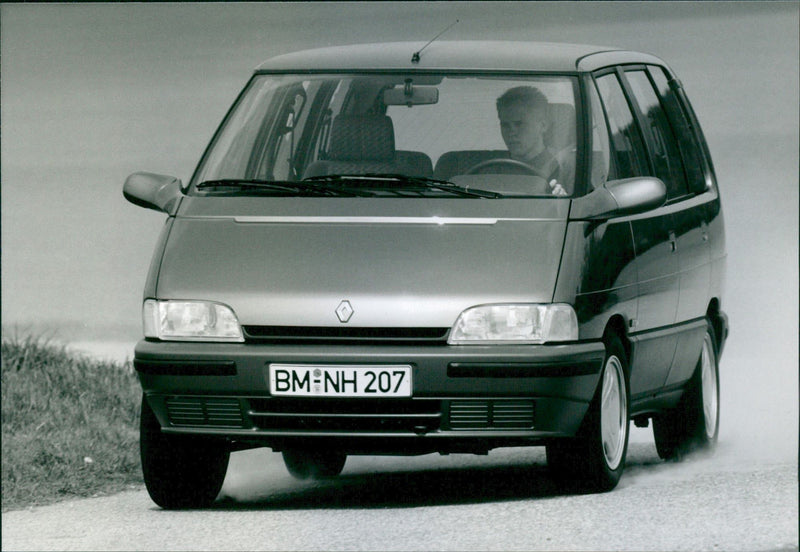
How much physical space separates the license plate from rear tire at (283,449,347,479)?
203 centimetres

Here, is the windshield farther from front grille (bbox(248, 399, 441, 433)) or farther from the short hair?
front grille (bbox(248, 399, 441, 433))

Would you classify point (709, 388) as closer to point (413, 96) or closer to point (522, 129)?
point (522, 129)

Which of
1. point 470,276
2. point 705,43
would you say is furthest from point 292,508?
point 705,43

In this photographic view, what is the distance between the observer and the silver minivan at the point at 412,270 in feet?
24.6

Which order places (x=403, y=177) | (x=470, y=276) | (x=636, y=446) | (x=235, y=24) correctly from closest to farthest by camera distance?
(x=470, y=276) < (x=403, y=177) < (x=636, y=446) < (x=235, y=24)

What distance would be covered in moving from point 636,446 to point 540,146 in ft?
9.66

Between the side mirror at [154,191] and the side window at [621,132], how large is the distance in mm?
1920

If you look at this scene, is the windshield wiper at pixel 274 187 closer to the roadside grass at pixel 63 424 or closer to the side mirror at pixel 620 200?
the side mirror at pixel 620 200

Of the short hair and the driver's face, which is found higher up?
the short hair

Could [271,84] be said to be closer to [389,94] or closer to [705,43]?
[389,94]

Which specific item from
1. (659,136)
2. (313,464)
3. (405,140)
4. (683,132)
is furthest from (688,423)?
(405,140)

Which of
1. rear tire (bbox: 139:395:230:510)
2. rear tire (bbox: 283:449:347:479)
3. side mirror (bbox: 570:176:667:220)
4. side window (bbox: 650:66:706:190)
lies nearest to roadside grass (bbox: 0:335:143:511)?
rear tire (bbox: 283:449:347:479)

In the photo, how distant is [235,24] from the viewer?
14977mm

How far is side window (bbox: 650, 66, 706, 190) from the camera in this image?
9.98 m
